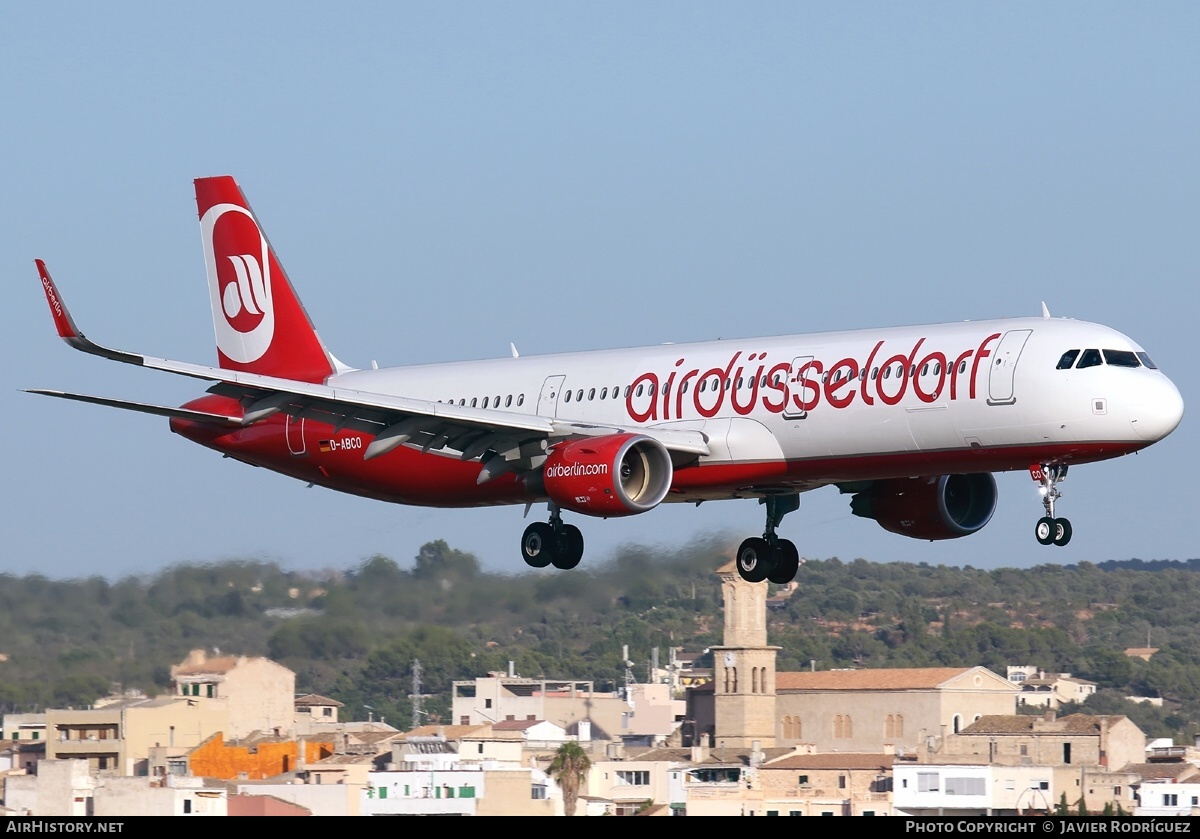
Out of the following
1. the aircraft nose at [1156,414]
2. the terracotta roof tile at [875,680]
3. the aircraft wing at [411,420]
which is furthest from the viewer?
the terracotta roof tile at [875,680]

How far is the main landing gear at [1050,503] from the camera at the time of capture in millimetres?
37969

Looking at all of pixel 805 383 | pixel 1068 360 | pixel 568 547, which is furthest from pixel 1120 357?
pixel 568 547

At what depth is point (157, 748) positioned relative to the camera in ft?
219

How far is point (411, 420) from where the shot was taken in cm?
4241

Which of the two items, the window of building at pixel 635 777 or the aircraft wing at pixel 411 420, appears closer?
the aircraft wing at pixel 411 420

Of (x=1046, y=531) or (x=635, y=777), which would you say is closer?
(x=1046, y=531)

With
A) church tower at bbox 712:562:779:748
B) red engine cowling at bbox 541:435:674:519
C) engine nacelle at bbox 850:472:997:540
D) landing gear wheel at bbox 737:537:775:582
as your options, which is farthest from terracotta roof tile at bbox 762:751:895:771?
red engine cowling at bbox 541:435:674:519

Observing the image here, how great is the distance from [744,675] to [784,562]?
73.1 metres

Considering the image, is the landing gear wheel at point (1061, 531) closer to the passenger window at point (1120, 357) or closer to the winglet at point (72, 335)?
the passenger window at point (1120, 357)

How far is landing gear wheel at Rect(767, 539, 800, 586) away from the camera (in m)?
44.6

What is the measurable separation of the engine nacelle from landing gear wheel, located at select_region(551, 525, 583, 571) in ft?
20.7

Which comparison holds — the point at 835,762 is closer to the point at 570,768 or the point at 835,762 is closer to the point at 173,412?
the point at 570,768

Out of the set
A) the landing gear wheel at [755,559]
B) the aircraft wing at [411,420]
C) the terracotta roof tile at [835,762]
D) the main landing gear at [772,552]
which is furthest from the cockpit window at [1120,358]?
the terracotta roof tile at [835,762]

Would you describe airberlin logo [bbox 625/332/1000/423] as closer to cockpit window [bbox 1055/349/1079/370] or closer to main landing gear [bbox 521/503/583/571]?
cockpit window [bbox 1055/349/1079/370]
